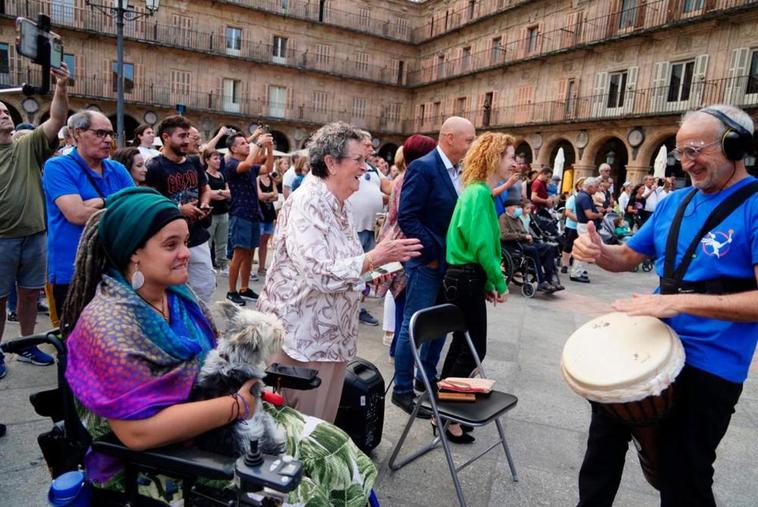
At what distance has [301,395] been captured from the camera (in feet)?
7.75

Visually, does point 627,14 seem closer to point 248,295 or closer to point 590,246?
point 248,295

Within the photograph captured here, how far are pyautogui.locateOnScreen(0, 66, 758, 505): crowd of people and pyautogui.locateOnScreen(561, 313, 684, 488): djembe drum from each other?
13cm

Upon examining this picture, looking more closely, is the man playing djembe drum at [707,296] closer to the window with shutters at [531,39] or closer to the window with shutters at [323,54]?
the window with shutters at [531,39]

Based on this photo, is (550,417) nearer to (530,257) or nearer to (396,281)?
(396,281)

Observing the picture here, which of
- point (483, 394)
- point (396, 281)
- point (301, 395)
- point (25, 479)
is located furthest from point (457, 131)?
point (25, 479)

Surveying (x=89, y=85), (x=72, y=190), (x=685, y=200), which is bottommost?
(x=72, y=190)

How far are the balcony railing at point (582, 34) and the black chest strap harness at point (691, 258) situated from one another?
19.1 metres

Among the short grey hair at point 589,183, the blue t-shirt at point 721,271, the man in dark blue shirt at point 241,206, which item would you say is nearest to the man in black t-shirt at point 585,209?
the short grey hair at point 589,183

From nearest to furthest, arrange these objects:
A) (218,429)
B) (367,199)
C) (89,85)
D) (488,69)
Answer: (218,429) < (367,199) < (89,85) < (488,69)

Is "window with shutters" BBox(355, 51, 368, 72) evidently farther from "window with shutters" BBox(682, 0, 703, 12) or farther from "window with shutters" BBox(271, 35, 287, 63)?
"window with shutters" BBox(682, 0, 703, 12)

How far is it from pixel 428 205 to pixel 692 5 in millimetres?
20783

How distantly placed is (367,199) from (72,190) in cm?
287

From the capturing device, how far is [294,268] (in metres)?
2.35

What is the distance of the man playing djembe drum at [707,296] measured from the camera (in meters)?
1.76
